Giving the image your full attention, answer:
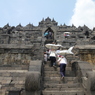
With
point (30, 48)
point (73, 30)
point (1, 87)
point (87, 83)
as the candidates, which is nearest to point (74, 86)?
point (87, 83)

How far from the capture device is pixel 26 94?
5.84m

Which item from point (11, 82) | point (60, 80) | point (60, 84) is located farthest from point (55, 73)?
point (11, 82)

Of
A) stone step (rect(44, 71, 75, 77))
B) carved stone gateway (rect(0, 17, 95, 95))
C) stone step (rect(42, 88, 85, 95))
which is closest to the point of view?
carved stone gateway (rect(0, 17, 95, 95))

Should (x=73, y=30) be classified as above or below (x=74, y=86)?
above

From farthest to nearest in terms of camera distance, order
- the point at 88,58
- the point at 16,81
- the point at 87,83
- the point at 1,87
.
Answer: the point at 88,58 → the point at 16,81 → the point at 1,87 → the point at 87,83

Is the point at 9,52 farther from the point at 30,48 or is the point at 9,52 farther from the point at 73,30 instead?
the point at 73,30

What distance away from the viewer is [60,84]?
7180 mm

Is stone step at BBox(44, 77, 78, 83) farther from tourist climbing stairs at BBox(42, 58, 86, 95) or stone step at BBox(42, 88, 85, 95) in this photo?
stone step at BBox(42, 88, 85, 95)

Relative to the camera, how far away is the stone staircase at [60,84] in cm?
639

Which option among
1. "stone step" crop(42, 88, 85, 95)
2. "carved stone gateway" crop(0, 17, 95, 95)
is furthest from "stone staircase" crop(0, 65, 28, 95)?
"stone step" crop(42, 88, 85, 95)

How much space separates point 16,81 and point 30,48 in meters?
4.62

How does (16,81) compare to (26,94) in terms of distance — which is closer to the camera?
(26,94)

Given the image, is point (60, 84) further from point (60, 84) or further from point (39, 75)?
point (39, 75)

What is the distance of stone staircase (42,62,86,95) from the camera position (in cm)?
639
